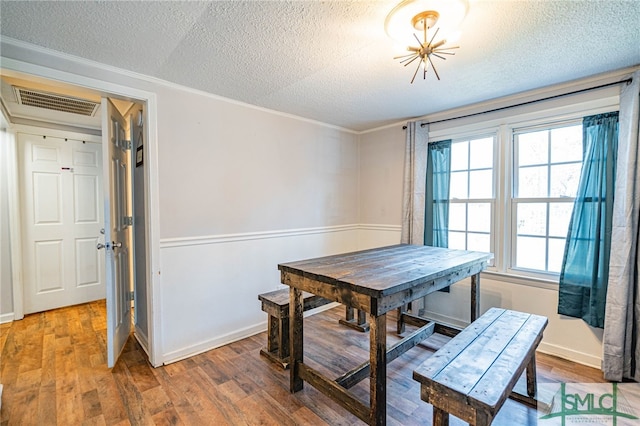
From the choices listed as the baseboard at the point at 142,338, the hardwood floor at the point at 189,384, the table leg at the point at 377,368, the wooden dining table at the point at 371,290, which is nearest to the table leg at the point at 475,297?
the wooden dining table at the point at 371,290

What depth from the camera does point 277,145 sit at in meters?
3.10

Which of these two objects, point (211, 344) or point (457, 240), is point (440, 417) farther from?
point (457, 240)

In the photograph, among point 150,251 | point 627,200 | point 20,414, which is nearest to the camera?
point 20,414

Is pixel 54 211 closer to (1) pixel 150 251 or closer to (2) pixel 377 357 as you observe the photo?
(1) pixel 150 251

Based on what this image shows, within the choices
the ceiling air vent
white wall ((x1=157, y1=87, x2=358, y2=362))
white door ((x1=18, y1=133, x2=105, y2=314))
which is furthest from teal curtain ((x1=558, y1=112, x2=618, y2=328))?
white door ((x1=18, y1=133, x2=105, y2=314))

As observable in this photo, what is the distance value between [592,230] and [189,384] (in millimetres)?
3299

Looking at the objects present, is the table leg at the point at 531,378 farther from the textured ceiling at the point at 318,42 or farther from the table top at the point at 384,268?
the textured ceiling at the point at 318,42

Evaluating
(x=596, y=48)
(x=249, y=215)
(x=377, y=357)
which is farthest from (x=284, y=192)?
(x=596, y=48)

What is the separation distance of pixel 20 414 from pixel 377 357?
2170mm

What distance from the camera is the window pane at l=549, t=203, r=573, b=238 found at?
2.46m

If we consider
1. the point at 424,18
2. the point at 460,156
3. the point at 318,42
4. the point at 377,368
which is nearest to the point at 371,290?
the point at 377,368

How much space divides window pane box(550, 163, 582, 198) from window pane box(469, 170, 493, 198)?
0.49 m

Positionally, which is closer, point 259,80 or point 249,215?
point 259,80

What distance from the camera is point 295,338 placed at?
1.97 meters
